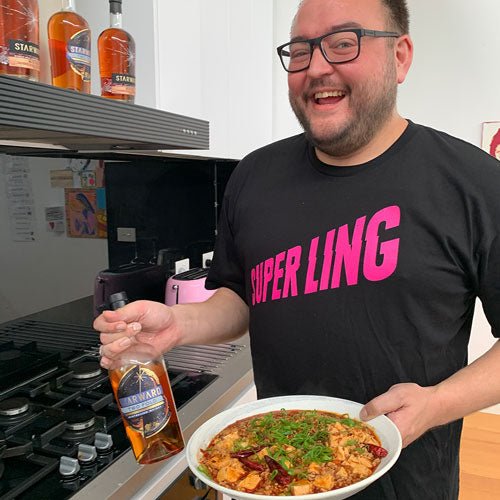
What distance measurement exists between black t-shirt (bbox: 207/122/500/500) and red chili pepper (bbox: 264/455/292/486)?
27cm

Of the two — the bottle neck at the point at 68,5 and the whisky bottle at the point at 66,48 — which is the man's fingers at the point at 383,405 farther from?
the bottle neck at the point at 68,5

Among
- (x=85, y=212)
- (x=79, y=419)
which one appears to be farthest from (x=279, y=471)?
(x=85, y=212)

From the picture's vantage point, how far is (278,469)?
0.81m

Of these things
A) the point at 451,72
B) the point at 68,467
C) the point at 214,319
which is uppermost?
the point at 451,72

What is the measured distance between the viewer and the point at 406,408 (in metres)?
0.86

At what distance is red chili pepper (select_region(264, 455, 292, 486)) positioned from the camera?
781mm

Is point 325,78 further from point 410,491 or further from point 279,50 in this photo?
point 410,491

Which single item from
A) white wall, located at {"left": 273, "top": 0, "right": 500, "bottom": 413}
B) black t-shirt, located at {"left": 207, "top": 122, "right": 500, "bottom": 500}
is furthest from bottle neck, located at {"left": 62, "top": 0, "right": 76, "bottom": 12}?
white wall, located at {"left": 273, "top": 0, "right": 500, "bottom": 413}

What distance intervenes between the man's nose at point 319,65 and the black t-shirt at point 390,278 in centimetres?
20

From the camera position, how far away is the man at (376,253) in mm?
1000

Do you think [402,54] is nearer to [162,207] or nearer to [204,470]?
[204,470]

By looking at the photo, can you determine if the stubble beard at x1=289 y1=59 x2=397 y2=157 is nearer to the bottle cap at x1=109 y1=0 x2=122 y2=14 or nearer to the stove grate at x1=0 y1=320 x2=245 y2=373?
the bottle cap at x1=109 y1=0 x2=122 y2=14

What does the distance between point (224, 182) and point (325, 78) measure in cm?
150

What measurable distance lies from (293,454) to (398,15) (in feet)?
2.86
